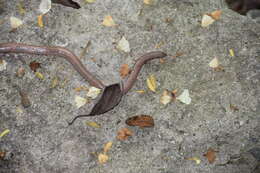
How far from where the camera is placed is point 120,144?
3.84 meters

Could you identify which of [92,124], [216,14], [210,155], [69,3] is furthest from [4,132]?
[216,14]

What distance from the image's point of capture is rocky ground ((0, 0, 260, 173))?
150 inches

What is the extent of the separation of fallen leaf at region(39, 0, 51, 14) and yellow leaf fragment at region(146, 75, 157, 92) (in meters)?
1.58

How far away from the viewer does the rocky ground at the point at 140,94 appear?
12.5 ft

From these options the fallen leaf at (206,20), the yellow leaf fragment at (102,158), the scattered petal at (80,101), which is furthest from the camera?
the fallen leaf at (206,20)

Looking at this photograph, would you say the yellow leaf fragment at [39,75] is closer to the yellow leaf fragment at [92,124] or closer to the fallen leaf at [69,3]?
the yellow leaf fragment at [92,124]

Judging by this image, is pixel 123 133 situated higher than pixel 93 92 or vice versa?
pixel 93 92

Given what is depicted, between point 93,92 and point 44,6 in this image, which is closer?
point 93,92

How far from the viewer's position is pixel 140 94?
3.99m

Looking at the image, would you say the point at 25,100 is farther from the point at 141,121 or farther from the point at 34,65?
the point at 141,121

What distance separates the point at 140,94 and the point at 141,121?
0.35 m

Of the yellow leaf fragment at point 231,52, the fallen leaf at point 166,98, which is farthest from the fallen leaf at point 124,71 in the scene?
the yellow leaf fragment at point 231,52

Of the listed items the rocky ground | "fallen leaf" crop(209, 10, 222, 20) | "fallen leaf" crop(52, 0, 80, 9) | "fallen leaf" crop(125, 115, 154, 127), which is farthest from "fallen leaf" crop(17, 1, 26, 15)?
"fallen leaf" crop(209, 10, 222, 20)

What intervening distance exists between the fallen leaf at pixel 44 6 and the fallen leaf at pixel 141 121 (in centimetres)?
176
